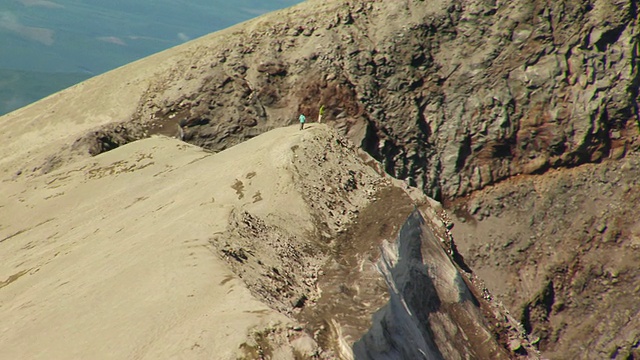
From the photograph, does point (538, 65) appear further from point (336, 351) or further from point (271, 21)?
point (336, 351)

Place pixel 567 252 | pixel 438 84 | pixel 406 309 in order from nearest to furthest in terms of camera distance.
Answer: pixel 406 309
pixel 567 252
pixel 438 84

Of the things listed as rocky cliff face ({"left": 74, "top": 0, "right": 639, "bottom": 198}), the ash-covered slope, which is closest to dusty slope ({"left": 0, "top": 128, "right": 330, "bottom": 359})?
the ash-covered slope

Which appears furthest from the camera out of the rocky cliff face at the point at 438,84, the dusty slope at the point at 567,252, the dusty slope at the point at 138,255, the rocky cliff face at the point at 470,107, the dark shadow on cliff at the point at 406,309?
the rocky cliff face at the point at 438,84

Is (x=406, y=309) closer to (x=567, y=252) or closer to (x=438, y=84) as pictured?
(x=567, y=252)

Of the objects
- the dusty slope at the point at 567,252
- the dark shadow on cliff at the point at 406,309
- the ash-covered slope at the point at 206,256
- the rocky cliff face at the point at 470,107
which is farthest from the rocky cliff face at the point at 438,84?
the dark shadow on cliff at the point at 406,309

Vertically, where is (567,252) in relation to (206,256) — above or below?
below

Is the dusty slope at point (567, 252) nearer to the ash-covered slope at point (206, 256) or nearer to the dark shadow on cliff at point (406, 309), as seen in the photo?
the ash-covered slope at point (206, 256)

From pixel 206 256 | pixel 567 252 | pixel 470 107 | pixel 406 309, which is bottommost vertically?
pixel 567 252

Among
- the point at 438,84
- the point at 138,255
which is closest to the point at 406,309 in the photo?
the point at 138,255

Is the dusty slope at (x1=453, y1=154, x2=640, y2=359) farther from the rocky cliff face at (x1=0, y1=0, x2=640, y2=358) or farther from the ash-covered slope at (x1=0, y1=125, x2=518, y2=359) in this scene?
the ash-covered slope at (x1=0, y1=125, x2=518, y2=359)

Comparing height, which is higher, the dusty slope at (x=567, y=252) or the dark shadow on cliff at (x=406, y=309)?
the dark shadow on cliff at (x=406, y=309)

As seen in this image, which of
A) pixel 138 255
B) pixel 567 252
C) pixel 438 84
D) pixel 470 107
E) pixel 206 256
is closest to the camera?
pixel 206 256

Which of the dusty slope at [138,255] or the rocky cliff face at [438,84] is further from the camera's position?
the rocky cliff face at [438,84]

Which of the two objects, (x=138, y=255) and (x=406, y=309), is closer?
(x=138, y=255)
